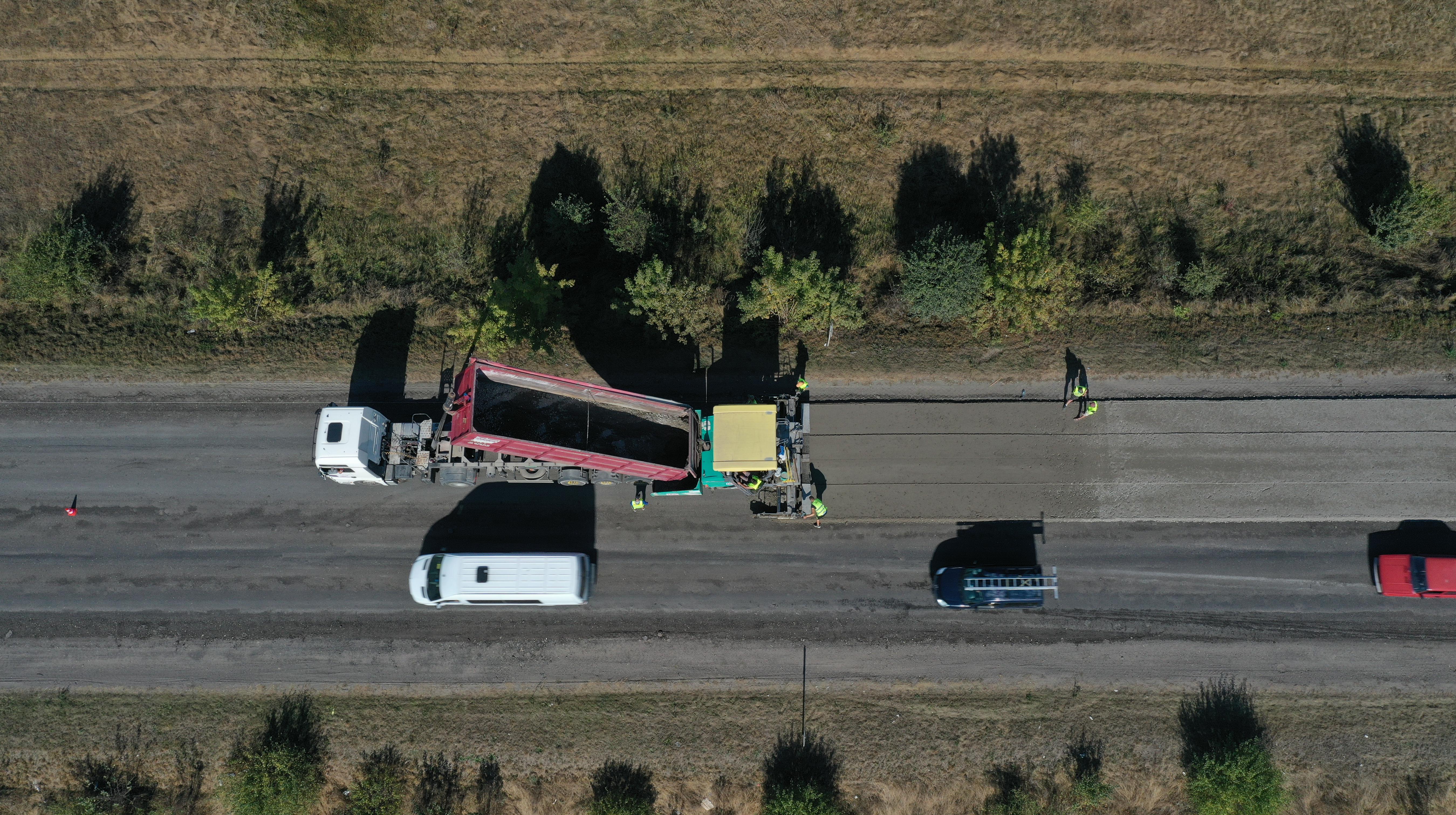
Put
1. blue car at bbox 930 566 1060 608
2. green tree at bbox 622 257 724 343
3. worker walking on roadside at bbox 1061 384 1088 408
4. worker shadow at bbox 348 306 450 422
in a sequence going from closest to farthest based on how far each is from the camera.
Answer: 1. blue car at bbox 930 566 1060 608
2. green tree at bbox 622 257 724 343
3. worker walking on roadside at bbox 1061 384 1088 408
4. worker shadow at bbox 348 306 450 422

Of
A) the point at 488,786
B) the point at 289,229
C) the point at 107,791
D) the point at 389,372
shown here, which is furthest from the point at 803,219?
the point at 107,791

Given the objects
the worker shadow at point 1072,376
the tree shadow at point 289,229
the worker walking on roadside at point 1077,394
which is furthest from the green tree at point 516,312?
the worker walking on roadside at point 1077,394

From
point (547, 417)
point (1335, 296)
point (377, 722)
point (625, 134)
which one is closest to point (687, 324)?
point (547, 417)

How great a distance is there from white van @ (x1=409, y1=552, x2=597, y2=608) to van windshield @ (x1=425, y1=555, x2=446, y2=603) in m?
0.01

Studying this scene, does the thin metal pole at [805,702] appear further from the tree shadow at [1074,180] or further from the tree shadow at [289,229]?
the tree shadow at [289,229]

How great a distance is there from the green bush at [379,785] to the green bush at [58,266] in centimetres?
2360

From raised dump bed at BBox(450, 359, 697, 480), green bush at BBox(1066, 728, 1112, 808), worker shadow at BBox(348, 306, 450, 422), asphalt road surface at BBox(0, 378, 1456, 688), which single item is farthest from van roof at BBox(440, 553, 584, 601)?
green bush at BBox(1066, 728, 1112, 808)

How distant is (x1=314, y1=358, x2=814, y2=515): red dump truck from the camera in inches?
992

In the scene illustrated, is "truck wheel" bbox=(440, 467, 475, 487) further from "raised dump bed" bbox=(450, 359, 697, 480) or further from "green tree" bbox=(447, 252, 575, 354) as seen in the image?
"green tree" bbox=(447, 252, 575, 354)

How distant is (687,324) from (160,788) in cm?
2754

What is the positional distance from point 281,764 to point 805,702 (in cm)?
1991

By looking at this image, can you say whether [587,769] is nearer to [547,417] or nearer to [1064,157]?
[547,417]

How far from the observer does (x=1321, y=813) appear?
2736 centimetres

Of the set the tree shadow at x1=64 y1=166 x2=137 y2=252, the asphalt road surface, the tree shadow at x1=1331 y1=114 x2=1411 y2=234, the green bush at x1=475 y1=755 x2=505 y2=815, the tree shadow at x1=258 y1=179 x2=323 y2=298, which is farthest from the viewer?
the tree shadow at x1=64 y1=166 x2=137 y2=252
